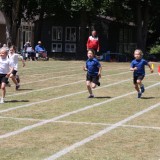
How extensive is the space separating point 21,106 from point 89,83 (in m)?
2.96

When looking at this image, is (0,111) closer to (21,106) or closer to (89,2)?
(21,106)

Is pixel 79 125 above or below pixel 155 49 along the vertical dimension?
below

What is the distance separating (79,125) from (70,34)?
45119 millimetres

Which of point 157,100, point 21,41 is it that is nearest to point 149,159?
point 157,100

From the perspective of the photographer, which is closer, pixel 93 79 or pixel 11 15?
pixel 93 79

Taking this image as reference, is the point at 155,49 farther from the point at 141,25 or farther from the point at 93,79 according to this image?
the point at 93,79

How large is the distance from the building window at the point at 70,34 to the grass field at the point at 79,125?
37911mm

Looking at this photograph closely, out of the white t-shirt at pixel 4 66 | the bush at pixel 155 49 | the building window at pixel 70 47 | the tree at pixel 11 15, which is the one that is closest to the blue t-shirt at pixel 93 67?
the white t-shirt at pixel 4 66

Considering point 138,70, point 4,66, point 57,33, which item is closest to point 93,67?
point 138,70

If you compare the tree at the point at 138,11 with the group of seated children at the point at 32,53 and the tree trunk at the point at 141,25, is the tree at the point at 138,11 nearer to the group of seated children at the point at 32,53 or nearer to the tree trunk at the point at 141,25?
the tree trunk at the point at 141,25

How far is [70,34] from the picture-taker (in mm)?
54438

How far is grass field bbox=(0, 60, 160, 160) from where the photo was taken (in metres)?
7.45

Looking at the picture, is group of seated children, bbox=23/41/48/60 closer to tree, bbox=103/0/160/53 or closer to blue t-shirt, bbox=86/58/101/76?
tree, bbox=103/0/160/53

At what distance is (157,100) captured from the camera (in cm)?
1405
